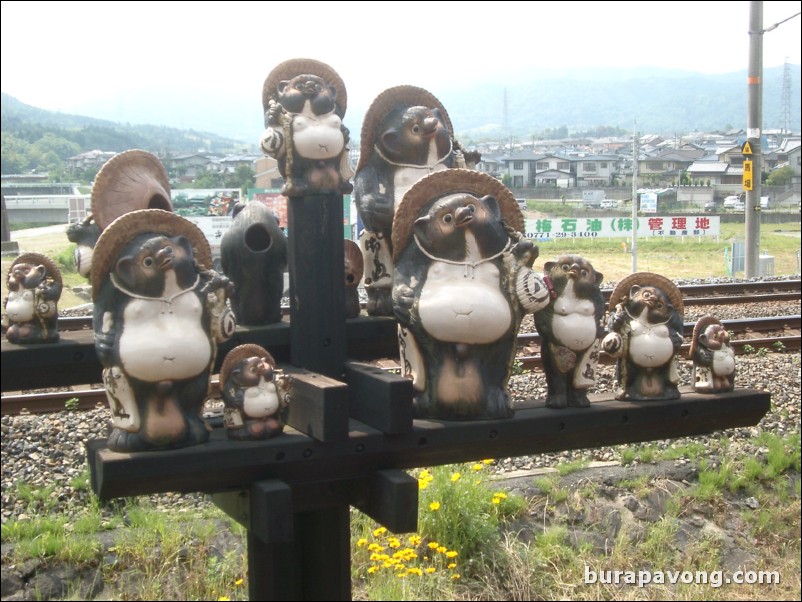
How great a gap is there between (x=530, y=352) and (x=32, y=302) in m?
4.56

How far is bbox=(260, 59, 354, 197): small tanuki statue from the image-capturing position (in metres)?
2.72

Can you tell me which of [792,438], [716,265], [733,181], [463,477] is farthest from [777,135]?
[463,477]

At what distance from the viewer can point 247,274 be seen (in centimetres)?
304

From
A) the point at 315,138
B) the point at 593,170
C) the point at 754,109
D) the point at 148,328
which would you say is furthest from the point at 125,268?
the point at 593,170

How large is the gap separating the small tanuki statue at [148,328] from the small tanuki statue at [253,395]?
94 mm

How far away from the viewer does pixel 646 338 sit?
2.95 meters

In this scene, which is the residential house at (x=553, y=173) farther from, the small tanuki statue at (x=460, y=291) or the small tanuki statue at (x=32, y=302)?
the small tanuki statue at (x=32, y=302)

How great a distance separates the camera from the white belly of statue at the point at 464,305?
8.52 feet

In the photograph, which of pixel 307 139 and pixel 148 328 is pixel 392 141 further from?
pixel 148 328

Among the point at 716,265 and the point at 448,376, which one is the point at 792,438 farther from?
the point at 716,265

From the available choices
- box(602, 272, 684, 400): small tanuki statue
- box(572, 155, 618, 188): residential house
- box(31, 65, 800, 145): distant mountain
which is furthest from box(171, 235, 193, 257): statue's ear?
box(31, 65, 800, 145): distant mountain

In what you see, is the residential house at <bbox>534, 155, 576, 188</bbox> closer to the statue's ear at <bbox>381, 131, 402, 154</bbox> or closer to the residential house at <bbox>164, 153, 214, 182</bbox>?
the residential house at <bbox>164, 153, 214, 182</bbox>

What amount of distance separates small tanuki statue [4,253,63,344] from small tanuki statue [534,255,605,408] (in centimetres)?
135

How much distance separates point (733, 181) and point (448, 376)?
12.3 meters
